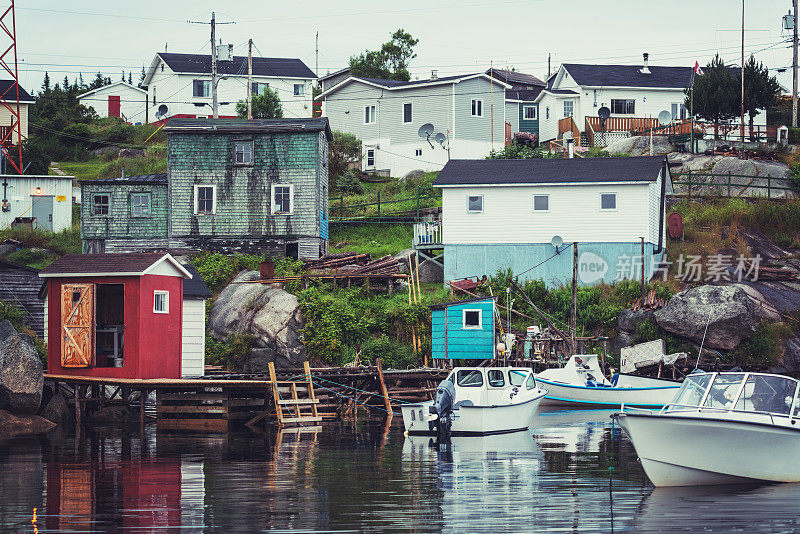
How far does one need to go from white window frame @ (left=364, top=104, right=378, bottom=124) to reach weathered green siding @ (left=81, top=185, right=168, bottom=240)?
78.9 ft

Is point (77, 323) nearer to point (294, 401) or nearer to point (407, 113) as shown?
point (294, 401)

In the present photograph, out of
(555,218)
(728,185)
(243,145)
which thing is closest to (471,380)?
(555,218)

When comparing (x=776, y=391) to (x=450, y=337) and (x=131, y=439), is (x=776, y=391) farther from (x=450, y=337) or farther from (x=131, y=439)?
(x=450, y=337)

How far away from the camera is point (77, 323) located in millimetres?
35156

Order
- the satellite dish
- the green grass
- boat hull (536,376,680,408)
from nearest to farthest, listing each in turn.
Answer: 1. boat hull (536,376,680,408)
2. the green grass
3. the satellite dish

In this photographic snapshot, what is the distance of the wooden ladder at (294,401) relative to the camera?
35594 millimetres

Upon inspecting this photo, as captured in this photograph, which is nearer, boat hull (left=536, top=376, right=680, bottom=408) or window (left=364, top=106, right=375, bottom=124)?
boat hull (left=536, top=376, right=680, bottom=408)

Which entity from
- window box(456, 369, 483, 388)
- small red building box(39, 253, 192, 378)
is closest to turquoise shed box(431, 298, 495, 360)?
window box(456, 369, 483, 388)

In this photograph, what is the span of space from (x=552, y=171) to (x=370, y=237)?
11949 mm

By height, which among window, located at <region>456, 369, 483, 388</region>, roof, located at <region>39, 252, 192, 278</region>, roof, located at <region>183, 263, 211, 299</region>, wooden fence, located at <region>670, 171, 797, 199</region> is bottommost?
window, located at <region>456, 369, 483, 388</region>

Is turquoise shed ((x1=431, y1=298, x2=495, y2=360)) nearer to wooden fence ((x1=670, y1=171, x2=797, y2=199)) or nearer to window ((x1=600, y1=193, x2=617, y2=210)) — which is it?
window ((x1=600, y1=193, x2=617, y2=210))

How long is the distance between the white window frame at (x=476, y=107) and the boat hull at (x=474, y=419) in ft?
143

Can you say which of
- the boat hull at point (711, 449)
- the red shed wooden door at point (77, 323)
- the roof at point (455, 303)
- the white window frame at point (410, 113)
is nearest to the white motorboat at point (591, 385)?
the roof at point (455, 303)

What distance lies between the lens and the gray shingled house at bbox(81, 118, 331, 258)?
5406 cm
